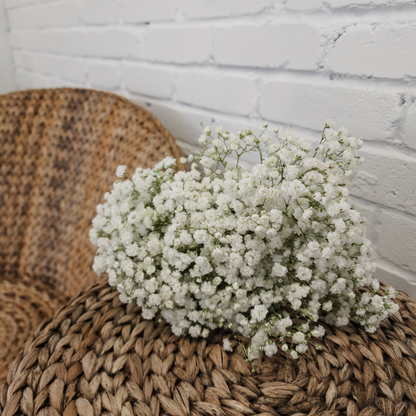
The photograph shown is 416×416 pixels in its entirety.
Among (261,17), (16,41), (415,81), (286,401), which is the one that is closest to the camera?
(286,401)

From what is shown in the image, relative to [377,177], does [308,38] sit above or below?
above

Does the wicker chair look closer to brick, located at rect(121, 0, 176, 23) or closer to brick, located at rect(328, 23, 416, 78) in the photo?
brick, located at rect(328, 23, 416, 78)

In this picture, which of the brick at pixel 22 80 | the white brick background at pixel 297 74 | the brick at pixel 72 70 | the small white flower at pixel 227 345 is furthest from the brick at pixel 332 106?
the brick at pixel 22 80

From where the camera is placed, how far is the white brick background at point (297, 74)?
23.0 inches

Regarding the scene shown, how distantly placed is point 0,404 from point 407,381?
19.3 inches

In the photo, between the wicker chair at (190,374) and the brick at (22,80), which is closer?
the wicker chair at (190,374)

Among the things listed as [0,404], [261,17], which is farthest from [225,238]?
[261,17]

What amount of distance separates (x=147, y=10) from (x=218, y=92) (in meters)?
0.30

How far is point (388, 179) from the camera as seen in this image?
0.63 metres

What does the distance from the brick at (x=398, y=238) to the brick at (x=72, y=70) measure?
104 cm

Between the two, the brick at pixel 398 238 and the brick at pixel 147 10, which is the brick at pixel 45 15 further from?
the brick at pixel 398 238

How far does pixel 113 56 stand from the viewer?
107 centimetres

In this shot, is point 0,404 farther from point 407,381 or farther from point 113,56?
point 113,56

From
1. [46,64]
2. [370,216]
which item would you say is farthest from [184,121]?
[46,64]
